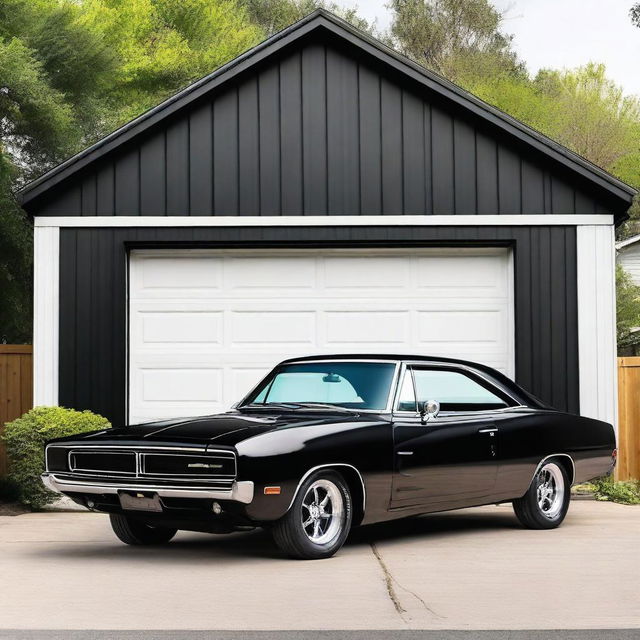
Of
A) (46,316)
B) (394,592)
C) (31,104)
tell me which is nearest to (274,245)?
(46,316)

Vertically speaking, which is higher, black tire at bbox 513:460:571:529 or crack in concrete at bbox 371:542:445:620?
black tire at bbox 513:460:571:529

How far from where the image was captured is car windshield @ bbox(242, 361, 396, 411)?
9789 mm

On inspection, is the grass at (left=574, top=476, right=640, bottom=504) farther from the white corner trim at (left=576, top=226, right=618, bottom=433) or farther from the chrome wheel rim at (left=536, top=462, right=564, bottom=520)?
the chrome wheel rim at (left=536, top=462, right=564, bottom=520)

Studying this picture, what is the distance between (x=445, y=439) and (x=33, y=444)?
16.5ft

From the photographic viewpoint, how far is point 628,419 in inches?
580

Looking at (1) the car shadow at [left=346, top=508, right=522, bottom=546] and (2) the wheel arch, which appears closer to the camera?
(2) the wheel arch

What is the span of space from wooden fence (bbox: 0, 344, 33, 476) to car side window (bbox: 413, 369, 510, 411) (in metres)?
6.35

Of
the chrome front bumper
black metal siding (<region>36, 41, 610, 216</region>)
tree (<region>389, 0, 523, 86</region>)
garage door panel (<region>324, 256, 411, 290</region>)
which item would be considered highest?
tree (<region>389, 0, 523, 86</region>)

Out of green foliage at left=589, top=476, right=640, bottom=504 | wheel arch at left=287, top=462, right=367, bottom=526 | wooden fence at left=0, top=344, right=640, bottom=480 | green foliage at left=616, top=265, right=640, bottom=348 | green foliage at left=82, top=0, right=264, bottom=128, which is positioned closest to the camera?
wheel arch at left=287, top=462, right=367, bottom=526

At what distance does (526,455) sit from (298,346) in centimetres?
465

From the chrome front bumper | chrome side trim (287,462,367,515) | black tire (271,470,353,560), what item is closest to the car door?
chrome side trim (287,462,367,515)

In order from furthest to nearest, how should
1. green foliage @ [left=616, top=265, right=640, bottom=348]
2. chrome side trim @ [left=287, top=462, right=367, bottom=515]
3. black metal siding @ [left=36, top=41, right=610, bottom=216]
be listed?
1. green foliage @ [left=616, top=265, right=640, bottom=348]
2. black metal siding @ [left=36, top=41, right=610, bottom=216]
3. chrome side trim @ [left=287, top=462, right=367, bottom=515]

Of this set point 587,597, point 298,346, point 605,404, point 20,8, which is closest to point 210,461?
point 587,597

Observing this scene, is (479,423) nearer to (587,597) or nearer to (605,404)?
(587,597)
